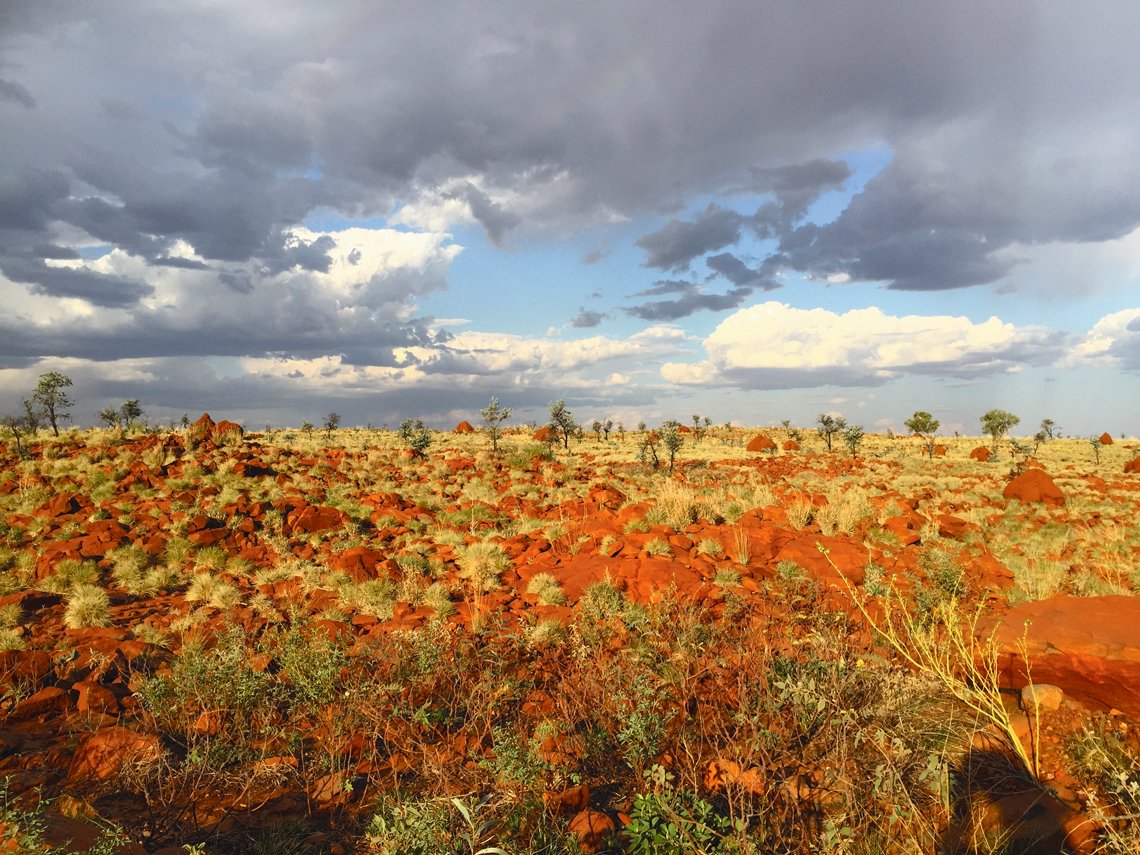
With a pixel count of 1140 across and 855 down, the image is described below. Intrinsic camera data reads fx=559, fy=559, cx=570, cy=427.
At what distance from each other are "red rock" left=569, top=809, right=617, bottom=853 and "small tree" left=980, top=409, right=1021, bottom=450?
60.6 meters

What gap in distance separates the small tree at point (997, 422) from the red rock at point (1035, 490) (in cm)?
3974

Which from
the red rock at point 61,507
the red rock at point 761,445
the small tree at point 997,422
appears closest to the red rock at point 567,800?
the red rock at point 61,507

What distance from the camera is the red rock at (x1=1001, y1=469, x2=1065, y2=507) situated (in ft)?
58.4

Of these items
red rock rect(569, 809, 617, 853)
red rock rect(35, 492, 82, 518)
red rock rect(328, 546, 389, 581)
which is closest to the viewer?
red rock rect(569, 809, 617, 853)

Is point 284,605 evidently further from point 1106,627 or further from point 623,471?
point 623,471

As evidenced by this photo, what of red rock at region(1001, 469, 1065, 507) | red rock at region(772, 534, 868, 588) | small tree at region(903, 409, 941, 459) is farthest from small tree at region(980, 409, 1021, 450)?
red rock at region(772, 534, 868, 588)

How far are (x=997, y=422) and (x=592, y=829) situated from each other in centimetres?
6195

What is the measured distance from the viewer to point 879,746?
14.5 feet

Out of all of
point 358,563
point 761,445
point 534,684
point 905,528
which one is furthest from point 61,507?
point 761,445

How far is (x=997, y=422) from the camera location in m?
51.6

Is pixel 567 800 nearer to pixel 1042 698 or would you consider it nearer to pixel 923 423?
pixel 1042 698

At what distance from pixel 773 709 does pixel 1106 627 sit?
166 inches

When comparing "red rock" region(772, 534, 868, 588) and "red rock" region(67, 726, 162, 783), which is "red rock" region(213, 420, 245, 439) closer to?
"red rock" region(67, 726, 162, 783)

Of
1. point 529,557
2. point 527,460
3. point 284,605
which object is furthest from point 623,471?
point 284,605
